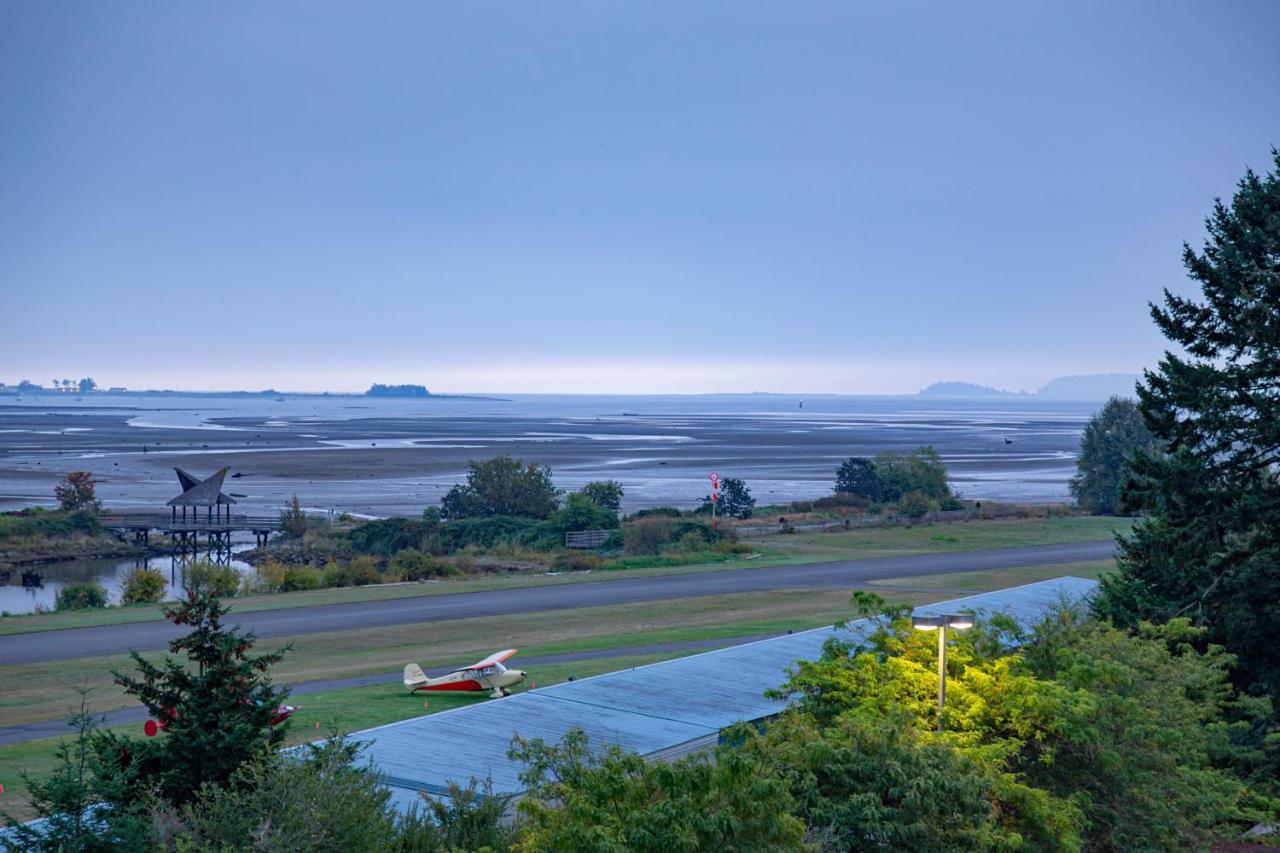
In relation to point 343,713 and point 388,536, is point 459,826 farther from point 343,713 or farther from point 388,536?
point 388,536

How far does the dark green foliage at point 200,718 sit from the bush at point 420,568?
33.3 m

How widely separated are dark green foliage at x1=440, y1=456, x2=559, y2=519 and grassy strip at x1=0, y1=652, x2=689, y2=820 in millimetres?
41955

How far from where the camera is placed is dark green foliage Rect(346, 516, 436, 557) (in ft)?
195

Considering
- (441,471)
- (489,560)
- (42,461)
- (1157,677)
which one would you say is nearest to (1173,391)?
(1157,677)

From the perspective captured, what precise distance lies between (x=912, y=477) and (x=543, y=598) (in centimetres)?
4470

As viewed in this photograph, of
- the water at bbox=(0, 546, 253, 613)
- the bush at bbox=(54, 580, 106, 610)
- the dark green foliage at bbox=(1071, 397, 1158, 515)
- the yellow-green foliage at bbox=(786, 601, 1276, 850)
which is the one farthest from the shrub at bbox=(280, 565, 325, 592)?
the dark green foliage at bbox=(1071, 397, 1158, 515)

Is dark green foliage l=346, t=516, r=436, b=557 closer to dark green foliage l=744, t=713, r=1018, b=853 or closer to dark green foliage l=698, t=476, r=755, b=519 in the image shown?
dark green foliage l=698, t=476, r=755, b=519

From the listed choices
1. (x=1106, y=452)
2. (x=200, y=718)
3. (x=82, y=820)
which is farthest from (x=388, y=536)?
(x=82, y=820)

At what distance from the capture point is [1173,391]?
23609 mm

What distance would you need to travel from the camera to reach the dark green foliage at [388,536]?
195 ft

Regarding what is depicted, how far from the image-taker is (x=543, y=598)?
39188mm

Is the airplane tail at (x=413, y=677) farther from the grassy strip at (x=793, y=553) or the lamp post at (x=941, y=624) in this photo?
the grassy strip at (x=793, y=553)

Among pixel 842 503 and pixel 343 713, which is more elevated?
pixel 343 713

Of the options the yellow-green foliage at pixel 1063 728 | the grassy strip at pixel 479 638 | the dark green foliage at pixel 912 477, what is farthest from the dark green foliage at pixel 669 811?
the dark green foliage at pixel 912 477
